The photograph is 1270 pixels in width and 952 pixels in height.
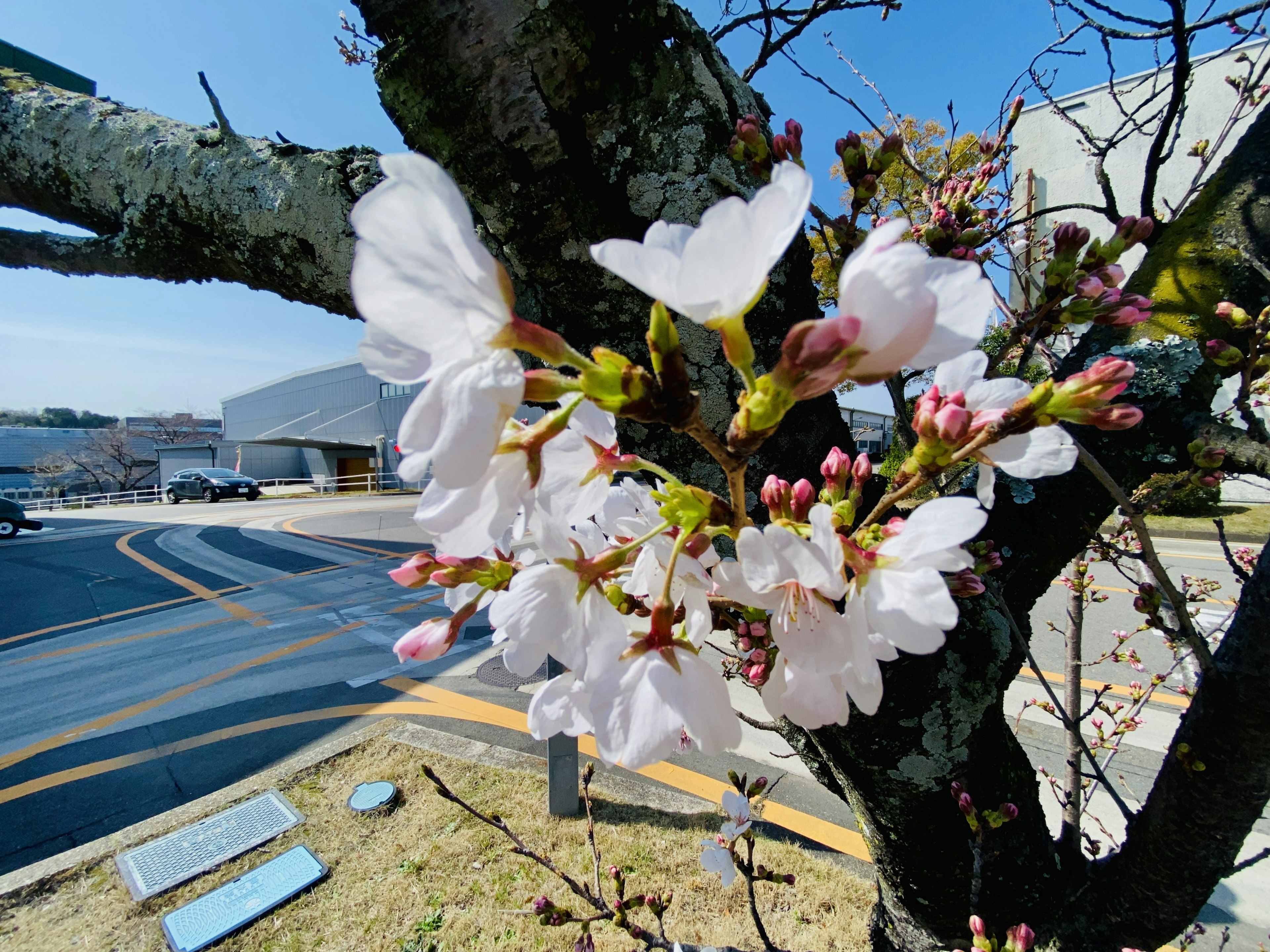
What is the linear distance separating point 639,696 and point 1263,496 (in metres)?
16.5

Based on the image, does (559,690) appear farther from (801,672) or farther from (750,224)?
(750,224)

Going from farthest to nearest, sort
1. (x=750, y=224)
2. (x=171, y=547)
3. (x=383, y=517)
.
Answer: (x=383, y=517) < (x=171, y=547) < (x=750, y=224)

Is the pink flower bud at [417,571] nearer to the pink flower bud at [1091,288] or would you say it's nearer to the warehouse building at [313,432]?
the pink flower bud at [1091,288]

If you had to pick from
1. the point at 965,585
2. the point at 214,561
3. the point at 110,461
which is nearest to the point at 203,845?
the point at 965,585

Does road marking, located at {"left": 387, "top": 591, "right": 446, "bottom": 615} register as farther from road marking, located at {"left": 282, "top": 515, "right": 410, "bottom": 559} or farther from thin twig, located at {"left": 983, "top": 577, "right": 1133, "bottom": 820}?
thin twig, located at {"left": 983, "top": 577, "right": 1133, "bottom": 820}

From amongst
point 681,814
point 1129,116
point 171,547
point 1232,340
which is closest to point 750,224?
point 1232,340

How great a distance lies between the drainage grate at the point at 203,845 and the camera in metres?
2.61

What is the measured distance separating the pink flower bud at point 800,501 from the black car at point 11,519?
61.0ft

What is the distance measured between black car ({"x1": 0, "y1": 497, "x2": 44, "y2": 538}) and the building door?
13.5 metres

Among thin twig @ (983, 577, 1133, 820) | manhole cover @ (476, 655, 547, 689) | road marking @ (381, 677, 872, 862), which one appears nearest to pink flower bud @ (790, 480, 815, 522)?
thin twig @ (983, 577, 1133, 820)

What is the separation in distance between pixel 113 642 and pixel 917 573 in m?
8.13

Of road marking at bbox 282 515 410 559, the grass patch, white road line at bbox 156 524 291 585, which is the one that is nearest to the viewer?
white road line at bbox 156 524 291 585

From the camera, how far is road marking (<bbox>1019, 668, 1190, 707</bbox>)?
4.12 m

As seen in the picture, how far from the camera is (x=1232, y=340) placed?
1.35 m
